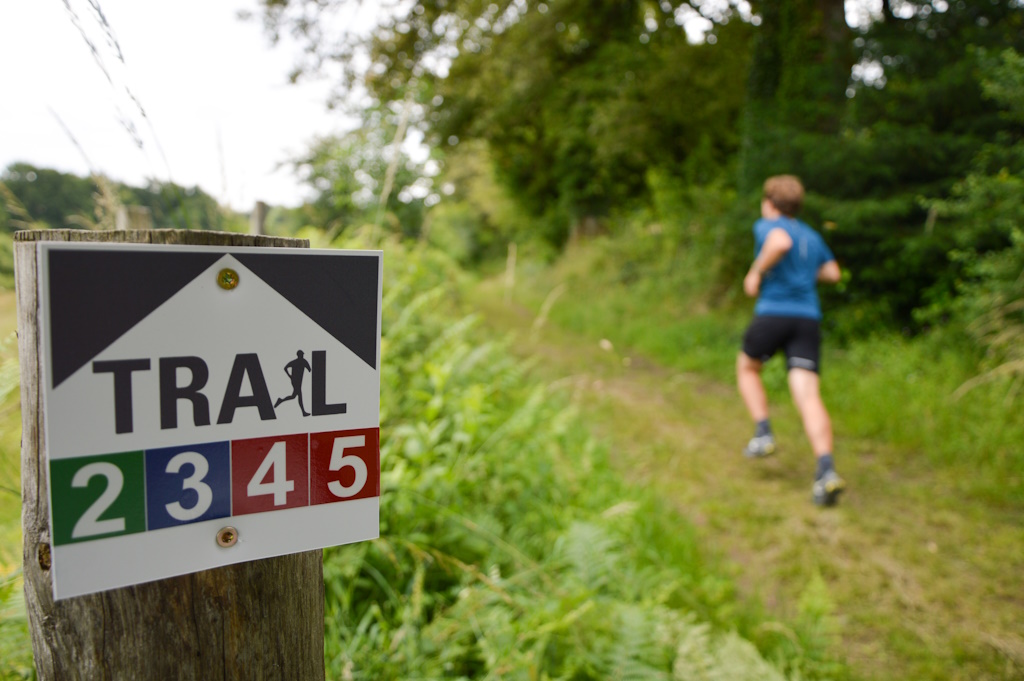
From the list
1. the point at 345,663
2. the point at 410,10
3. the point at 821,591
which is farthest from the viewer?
the point at 410,10

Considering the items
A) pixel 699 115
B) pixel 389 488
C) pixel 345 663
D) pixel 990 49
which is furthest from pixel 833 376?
pixel 699 115

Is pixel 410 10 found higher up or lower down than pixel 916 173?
higher up

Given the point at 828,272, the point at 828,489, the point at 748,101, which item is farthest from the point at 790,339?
the point at 748,101

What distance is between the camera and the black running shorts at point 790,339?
13.3 feet

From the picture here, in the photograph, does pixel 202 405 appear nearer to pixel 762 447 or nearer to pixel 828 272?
pixel 762 447

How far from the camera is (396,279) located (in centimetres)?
457

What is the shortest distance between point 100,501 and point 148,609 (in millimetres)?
174

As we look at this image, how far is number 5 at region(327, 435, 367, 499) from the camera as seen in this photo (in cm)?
88

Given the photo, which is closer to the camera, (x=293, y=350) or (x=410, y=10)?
(x=293, y=350)

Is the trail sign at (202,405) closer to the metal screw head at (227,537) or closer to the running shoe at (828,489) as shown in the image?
the metal screw head at (227,537)

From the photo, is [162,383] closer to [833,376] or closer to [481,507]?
[481,507]

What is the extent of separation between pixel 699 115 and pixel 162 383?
13.1 m

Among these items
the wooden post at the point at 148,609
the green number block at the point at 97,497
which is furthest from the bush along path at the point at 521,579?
the green number block at the point at 97,497

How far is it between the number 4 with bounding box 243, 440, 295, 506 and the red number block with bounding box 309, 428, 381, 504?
1.4 inches
